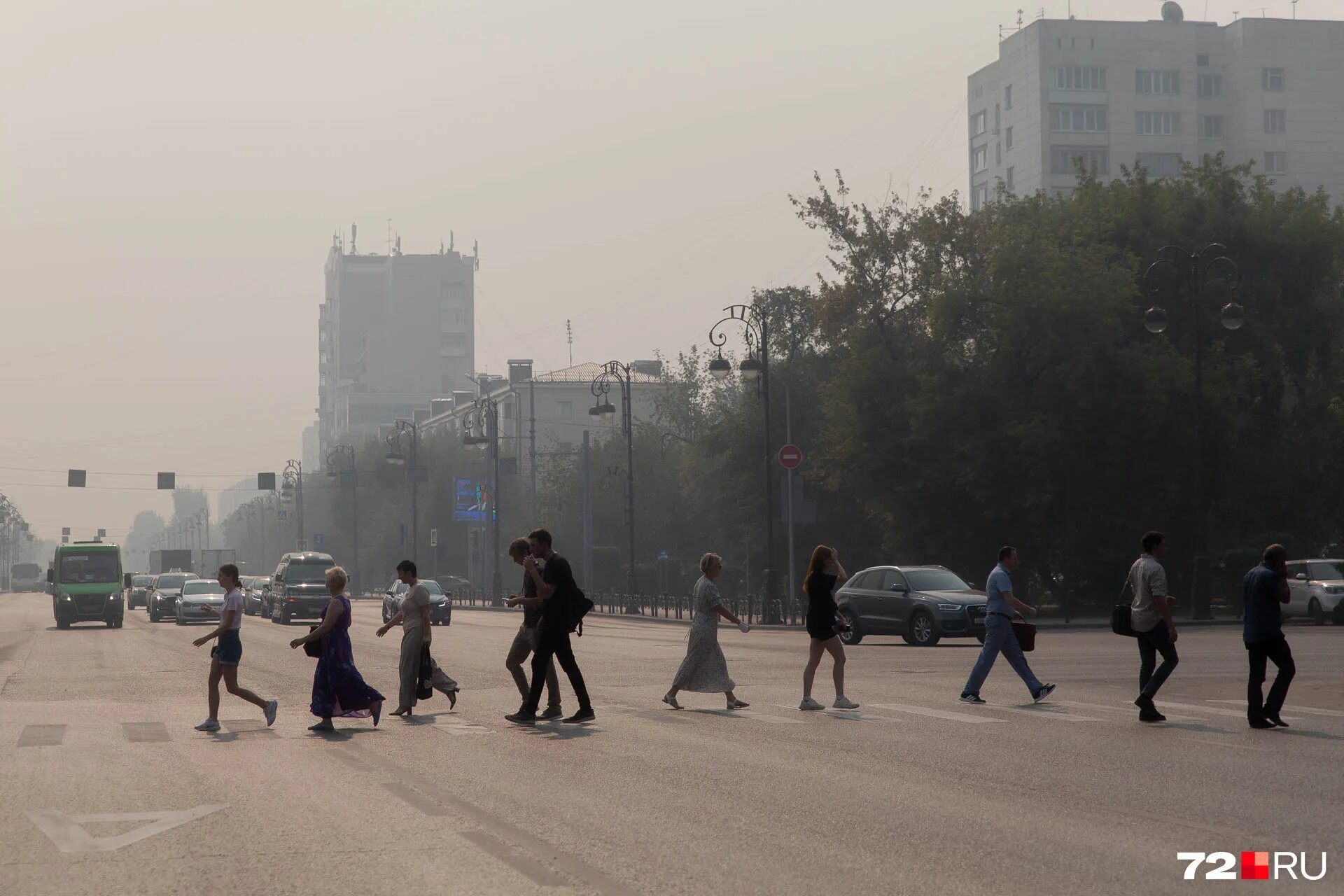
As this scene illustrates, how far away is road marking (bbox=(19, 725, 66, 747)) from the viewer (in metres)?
15.2

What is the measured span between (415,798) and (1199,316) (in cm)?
3333

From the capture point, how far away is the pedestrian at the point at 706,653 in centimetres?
1775

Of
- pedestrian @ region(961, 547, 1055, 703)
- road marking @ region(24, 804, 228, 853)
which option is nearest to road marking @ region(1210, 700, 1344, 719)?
pedestrian @ region(961, 547, 1055, 703)

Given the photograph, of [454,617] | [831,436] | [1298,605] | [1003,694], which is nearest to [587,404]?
[454,617]

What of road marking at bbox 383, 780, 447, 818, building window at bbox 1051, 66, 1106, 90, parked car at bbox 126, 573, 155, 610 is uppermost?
building window at bbox 1051, 66, 1106, 90

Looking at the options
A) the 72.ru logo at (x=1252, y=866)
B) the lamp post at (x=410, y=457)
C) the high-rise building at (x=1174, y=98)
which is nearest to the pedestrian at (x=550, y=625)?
the 72.ru logo at (x=1252, y=866)

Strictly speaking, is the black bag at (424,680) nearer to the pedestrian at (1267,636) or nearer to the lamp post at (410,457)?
the pedestrian at (1267,636)

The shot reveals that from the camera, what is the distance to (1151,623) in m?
15.7

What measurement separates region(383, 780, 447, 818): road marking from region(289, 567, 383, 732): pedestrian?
452cm

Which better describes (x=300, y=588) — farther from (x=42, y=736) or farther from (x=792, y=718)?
(x=792, y=718)

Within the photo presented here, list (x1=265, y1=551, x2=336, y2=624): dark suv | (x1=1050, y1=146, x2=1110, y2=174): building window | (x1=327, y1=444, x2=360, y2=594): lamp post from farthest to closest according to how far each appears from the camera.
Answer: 1. (x1=1050, y1=146, x2=1110, y2=174): building window
2. (x1=327, y1=444, x2=360, y2=594): lamp post
3. (x1=265, y1=551, x2=336, y2=624): dark suv

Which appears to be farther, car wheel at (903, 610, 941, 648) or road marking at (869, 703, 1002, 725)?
car wheel at (903, 610, 941, 648)

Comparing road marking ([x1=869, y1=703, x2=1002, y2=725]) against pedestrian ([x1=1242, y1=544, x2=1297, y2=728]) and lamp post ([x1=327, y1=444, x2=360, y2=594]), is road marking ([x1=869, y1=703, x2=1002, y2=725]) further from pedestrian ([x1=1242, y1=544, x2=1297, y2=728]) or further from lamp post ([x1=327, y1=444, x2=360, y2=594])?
lamp post ([x1=327, y1=444, x2=360, y2=594])

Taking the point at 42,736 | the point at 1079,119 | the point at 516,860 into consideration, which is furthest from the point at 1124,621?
the point at 1079,119
